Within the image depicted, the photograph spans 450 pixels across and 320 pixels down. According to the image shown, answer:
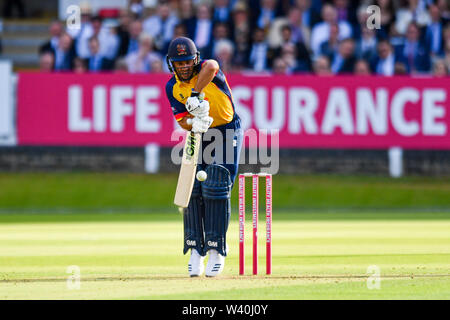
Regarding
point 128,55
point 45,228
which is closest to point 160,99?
point 128,55

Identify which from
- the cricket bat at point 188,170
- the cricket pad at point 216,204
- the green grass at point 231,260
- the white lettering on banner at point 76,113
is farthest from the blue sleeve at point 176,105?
the white lettering on banner at point 76,113

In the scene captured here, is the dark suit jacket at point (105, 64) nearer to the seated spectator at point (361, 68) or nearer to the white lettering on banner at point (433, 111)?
the seated spectator at point (361, 68)

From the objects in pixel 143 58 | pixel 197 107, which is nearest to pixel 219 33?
pixel 143 58

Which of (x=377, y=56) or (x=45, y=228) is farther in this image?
(x=377, y=56)

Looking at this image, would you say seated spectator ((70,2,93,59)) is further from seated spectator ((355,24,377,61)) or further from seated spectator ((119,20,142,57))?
seated spectator ((355,24,377,61))

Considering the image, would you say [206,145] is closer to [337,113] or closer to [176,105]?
[176,105]

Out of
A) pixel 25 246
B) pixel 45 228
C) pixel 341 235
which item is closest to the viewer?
→ pixel 25 246

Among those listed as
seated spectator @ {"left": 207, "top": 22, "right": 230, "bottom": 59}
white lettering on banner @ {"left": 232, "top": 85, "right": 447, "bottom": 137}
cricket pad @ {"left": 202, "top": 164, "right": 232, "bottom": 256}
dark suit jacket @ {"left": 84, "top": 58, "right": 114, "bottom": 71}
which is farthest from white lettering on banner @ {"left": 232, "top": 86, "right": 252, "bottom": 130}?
cricket pad @ {"left": 202, "top": 164, "right": 232, "bottom": 256}

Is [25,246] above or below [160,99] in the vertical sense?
below

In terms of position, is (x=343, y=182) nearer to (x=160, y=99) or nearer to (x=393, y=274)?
(x=160, y=99)

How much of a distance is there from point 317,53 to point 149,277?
11504 millimetres

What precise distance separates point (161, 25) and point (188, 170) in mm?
11625

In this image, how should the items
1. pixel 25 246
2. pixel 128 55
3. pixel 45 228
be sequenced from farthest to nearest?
pixel 128 55
pixel 45 228
pixel 25 246

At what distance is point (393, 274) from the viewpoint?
332 inches
